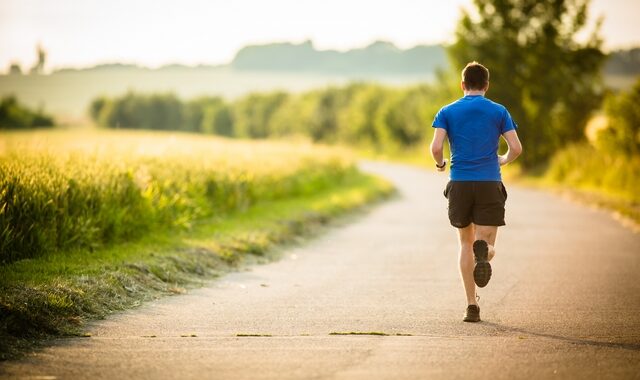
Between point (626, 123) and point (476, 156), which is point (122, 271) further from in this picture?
point (626, 123)

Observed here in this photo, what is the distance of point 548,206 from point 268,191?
8514 millimetres

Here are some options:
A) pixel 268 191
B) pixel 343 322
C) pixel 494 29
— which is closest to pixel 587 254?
pixel 343 322

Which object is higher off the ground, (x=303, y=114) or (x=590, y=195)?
(x=303, y=114)

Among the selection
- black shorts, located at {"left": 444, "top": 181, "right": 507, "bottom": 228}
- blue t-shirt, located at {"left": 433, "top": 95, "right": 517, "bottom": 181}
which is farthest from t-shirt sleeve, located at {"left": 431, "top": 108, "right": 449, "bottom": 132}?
black shorts, located at {"left": 444, "top": 181, "right": 507, "bottom": 228}

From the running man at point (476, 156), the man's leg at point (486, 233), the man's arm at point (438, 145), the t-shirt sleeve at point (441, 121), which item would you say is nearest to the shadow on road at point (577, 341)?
the running man at point (476, 156)

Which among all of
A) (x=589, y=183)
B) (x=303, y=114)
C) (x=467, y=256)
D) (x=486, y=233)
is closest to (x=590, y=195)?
(x=589, y=183)

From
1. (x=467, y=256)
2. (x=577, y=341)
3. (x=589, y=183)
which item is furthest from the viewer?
(x=589, y=183)

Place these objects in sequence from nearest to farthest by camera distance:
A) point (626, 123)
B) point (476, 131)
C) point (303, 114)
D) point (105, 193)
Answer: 1. point (476, 131)
2. point (105, 193)
3. point (626, 123)
4. point (303, 114)

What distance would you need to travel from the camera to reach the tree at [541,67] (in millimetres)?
37625

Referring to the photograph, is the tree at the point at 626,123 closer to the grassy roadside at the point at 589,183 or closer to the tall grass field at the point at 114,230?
the grassy roadside at the point at 589,183

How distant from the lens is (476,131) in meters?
7.50

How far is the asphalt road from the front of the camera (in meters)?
5.72

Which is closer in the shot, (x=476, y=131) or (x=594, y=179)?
(x=476, y=131)

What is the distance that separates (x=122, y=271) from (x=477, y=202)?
4323 millimetres
